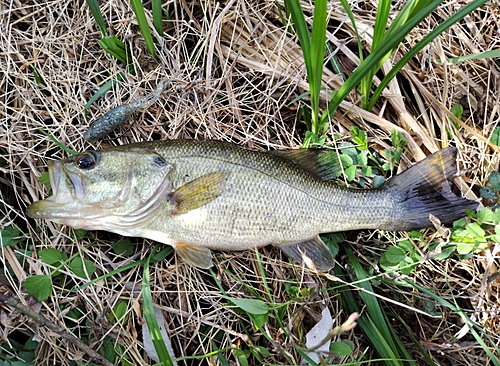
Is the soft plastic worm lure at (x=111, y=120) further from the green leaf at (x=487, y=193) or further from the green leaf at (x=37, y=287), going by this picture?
the green leaf at (x=487, y=193)

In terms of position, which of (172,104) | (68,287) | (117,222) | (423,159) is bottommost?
(68,287)

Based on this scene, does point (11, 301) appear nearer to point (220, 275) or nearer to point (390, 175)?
point (220, 275)

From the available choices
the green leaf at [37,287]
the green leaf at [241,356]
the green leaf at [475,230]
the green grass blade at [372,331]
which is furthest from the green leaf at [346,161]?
the green leaf at [37,287]

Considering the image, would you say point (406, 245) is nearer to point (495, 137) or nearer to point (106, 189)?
point (495, 137)

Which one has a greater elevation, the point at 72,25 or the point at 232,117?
the point at 72,25

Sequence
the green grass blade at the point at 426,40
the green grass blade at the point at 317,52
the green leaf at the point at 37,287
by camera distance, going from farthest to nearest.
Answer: the green leaf at the point at 37,287 → the green grass blade at the point at 317,52 → the green grass blade at the point at 426,40

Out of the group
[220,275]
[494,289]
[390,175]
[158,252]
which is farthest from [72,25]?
[494,289]
